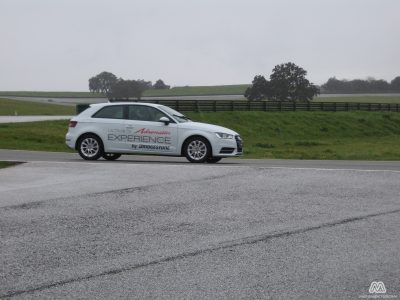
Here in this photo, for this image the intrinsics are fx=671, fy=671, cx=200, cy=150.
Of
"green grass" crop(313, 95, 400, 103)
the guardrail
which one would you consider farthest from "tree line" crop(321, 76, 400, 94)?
the guardrail

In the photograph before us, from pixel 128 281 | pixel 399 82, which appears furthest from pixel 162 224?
pixel 399 82

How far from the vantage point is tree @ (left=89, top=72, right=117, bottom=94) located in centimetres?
9581

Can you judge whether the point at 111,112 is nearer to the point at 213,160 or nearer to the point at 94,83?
the point at 213,160

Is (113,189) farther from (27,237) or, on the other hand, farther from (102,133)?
(102,133)

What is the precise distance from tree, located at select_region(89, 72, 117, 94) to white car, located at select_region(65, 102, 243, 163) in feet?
257

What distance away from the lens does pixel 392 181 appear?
11922 mm

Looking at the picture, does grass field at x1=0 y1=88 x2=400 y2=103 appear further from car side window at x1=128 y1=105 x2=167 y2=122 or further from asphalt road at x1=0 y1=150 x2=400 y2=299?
asphalt road at x1=0 y1=150 x2=400 y2=299

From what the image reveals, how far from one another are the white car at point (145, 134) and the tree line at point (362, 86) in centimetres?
11235

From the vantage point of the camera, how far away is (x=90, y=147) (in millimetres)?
17297

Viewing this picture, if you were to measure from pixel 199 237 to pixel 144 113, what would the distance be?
10.3m

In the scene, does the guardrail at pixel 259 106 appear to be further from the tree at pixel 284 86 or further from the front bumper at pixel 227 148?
the front bumper at pixel 227 148

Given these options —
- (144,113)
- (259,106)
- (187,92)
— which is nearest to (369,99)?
(187,92)

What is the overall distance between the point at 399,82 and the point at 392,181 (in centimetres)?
12110

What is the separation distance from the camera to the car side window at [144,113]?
17.2m
